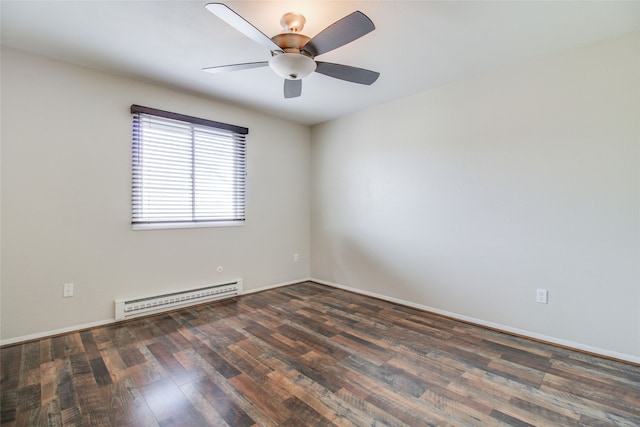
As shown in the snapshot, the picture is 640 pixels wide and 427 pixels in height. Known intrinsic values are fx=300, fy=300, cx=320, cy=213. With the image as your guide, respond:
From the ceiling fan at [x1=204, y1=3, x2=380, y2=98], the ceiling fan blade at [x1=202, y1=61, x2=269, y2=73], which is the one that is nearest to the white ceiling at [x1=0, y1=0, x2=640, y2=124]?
the ceiling fan at [x1=204, y1=3, x2=380, y2=98]

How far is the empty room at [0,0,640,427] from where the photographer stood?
1828mm

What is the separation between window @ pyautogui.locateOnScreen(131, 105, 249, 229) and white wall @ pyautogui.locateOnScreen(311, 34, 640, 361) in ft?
5.39

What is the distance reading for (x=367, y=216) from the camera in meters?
3.89

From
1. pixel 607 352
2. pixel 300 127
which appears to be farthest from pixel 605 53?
pixel 300 127

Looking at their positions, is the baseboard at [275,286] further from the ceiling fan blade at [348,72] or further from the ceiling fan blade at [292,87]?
the ceiling fan blade at [348,72]

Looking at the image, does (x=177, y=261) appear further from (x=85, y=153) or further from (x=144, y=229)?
(x=85, y=153)

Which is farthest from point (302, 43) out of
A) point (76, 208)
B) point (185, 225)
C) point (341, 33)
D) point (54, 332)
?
point (54, 332)

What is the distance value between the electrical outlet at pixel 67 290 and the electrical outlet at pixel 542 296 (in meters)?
4.08

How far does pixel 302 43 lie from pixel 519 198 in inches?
87.6

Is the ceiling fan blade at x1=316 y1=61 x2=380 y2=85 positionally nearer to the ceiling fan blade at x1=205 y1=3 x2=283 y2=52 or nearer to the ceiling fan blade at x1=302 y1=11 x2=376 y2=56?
the ceiling fan blade at x1=302 y1=11 x2=376 y2=56

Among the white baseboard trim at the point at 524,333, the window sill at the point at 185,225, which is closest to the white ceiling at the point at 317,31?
the window sill at the point at 185,225

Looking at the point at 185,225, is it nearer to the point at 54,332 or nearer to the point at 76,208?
the point at 76,208

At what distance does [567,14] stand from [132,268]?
4.09m

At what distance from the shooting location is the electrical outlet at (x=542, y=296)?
252 cm
